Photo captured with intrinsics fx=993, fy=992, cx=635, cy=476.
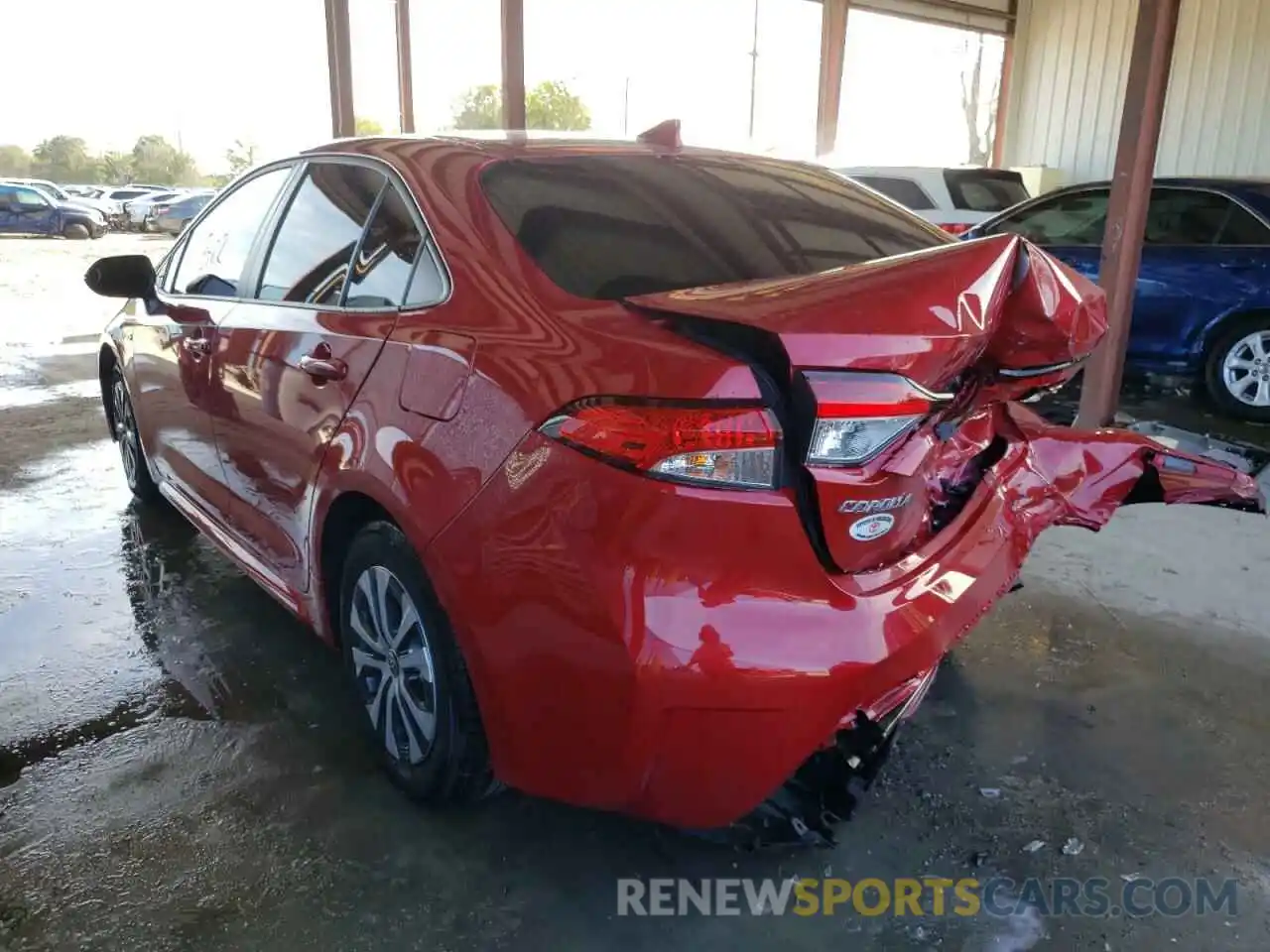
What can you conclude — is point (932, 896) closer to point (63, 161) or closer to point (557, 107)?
point (557, 107)

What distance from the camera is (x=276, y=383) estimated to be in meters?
2.61

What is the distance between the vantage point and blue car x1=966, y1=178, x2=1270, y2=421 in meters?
6.44

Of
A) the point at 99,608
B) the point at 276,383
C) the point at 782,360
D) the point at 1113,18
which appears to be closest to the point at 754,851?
the point at 782,360

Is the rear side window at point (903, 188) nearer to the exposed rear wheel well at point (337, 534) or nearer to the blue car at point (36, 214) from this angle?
the exposed rear wheel well at point (337, 534)

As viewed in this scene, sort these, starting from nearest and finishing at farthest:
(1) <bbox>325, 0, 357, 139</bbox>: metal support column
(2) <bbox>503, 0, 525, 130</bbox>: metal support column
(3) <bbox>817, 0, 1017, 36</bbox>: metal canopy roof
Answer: (2) <bbox>503, 0, 525, 130</bbox>: metal support column
(1) <bbox>325, 0, 357, 139</bbox>: metal support column
(3) <bbox>817, 0, 1017, 36</bbox>: metal canopy roof

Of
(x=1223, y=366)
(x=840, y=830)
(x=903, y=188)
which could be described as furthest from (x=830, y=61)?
(x=840, y=830)

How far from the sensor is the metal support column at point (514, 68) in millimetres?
9758

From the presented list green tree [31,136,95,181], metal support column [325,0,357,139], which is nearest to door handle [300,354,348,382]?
metal support column [325,0,357,139]

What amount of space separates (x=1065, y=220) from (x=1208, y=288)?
1.22 metres

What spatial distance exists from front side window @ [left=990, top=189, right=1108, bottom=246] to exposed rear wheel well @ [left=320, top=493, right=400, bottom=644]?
6.08m

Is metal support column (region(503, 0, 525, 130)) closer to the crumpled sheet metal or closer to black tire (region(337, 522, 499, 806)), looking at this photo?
the crumpled sheet metal

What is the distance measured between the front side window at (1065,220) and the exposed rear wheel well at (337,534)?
608 cm

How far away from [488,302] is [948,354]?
90 centimetres

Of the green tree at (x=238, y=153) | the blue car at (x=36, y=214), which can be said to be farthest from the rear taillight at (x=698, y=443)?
the green tree at (x=238, y=153)
